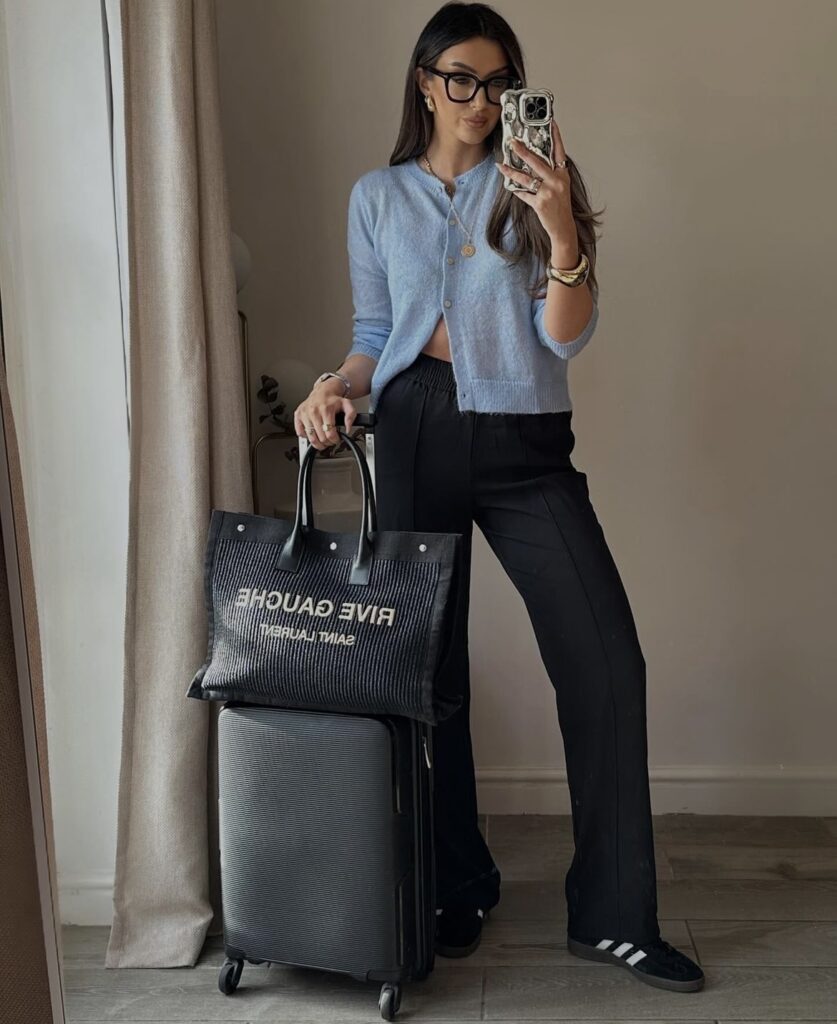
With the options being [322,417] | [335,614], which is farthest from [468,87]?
[335,614]

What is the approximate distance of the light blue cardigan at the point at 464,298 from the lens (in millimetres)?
1822

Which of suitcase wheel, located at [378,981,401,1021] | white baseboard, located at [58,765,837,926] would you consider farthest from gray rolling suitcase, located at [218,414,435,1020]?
white baseboard, located at [58,765,837,926]

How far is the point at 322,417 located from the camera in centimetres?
182

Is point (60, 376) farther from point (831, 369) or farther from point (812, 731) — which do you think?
point (812, 731)

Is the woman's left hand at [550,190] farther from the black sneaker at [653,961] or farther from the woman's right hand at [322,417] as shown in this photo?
the black sneaker at [653,961]

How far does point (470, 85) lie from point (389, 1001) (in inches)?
51.1

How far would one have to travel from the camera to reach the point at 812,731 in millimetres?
2514

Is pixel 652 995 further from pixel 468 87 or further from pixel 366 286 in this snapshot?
pixel 468 87

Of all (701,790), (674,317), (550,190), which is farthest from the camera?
(701,790)

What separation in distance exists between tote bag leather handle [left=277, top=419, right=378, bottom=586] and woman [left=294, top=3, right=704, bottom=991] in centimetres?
4

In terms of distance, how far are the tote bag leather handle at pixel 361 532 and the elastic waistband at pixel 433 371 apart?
0.14 meters

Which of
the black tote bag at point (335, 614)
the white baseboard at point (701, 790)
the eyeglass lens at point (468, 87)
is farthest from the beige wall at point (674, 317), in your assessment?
the black tote bag at point (335, 614)

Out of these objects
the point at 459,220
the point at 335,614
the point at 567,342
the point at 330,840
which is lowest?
the point at 330,840

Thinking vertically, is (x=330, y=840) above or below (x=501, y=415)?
below
